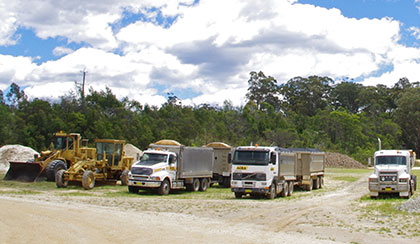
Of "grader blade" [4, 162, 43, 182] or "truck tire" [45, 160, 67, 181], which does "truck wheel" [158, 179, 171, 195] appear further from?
"grader blade" [4, 162, 43, 182]

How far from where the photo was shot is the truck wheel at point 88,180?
2636 cm

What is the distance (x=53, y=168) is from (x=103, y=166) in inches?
114

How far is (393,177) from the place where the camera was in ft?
78.6

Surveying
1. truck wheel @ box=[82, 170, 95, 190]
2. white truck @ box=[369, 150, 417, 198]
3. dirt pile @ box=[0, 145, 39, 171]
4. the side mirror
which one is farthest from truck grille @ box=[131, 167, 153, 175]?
dirt pile @ box=[0, 145, 39, 171]

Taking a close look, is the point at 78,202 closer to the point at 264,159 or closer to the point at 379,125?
the point at 264,159

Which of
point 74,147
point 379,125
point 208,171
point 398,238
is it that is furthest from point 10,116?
point 379,125

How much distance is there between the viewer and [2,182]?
93.4ft

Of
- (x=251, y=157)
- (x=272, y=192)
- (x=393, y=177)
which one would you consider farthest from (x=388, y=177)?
(x=251, y=157)

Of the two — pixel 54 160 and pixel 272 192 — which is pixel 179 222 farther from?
pixel 54 160

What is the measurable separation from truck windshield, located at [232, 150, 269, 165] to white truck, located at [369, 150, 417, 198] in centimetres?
→ 540

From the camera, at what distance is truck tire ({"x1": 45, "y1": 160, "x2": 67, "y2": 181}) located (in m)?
28.4

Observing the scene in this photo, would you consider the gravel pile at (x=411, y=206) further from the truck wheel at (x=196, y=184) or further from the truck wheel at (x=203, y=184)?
the truck wheel at (x=203, y=184)

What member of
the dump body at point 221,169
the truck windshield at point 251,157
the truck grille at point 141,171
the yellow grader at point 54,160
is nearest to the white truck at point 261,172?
the truck windshield at point 251,157

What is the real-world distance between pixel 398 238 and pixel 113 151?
20.3 m
